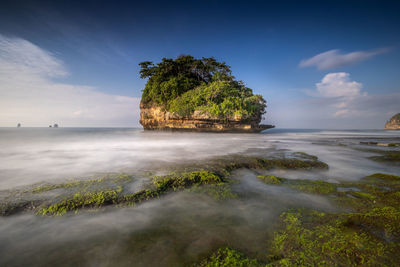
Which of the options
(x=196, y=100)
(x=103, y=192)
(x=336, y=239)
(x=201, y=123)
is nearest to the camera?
(x=336, y=239)

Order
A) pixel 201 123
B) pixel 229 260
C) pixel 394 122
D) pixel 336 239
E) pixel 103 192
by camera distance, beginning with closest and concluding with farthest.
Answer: pixel 229 260
pixel 336 239
pixel 103 192
pixel 201 123
pixel 394 122

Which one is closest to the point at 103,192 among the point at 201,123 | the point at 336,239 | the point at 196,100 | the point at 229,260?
the point at 229,260

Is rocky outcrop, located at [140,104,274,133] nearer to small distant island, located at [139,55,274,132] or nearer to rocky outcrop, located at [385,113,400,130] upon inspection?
small distant island, located at [139,55,274,132]

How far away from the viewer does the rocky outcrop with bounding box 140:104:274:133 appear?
74.3 ft

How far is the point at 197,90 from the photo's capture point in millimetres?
23453

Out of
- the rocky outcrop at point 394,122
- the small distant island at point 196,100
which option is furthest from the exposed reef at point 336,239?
the rocky outcrop at point 394,122

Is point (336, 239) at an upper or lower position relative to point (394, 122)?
lower

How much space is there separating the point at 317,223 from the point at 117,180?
3488 mm

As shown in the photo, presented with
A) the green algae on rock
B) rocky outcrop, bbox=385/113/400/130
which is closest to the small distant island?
the green algae on rock

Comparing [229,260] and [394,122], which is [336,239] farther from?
[394,122]

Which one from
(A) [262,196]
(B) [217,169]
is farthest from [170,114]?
(A) [262,196]

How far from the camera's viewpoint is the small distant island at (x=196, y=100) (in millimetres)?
21859

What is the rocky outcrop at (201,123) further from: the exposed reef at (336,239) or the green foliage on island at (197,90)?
the exposed reef at (336,239)

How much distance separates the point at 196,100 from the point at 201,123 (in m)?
3.54
